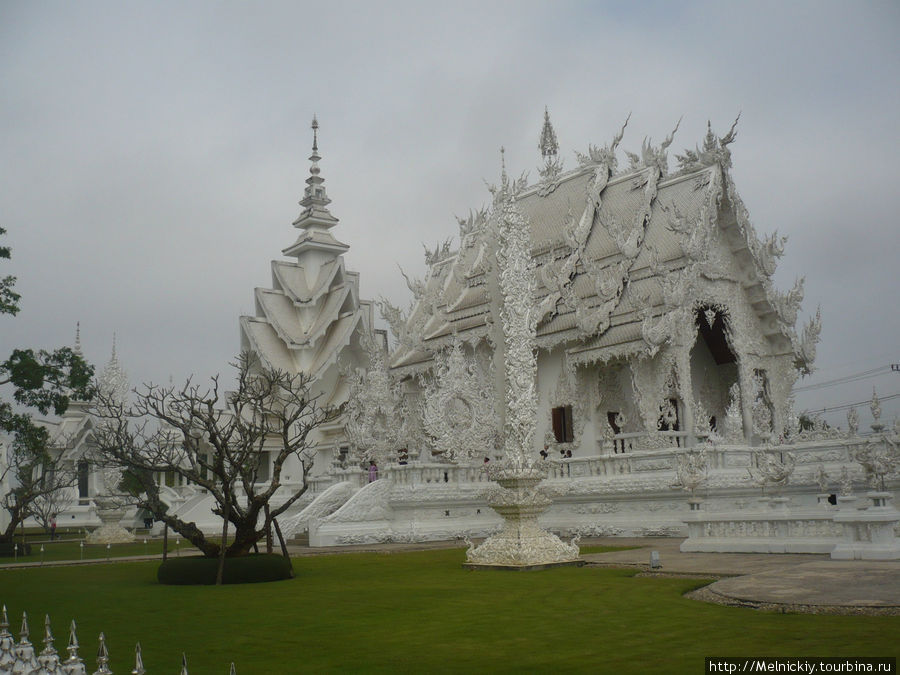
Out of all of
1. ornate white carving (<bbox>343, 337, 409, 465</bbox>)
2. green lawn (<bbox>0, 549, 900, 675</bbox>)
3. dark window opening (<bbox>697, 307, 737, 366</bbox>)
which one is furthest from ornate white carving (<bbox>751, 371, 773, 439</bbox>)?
green lawn (<bbox>0, 549, 900, 675</bbox>)

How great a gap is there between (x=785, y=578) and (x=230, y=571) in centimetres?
635

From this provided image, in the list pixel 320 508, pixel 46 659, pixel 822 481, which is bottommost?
pixel 46 659

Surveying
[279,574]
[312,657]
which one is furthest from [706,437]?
[312,657]

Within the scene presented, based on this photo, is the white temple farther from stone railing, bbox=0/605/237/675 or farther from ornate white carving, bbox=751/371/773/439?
stone railing, bbox=0/605/237/675

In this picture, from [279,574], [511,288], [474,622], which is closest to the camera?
[474,622]

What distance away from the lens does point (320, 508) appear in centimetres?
1947

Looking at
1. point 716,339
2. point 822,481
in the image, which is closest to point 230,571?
point 822,481

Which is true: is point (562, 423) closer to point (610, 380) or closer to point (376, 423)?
point (610, 380)

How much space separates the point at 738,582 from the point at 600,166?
58.1 ft

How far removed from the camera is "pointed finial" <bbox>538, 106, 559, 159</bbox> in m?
27.3

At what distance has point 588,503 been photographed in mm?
17656

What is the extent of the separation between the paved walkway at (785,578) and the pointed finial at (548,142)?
55.8 ft

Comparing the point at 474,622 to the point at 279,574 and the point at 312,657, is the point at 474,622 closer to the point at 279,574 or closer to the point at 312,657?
the point at 312,657

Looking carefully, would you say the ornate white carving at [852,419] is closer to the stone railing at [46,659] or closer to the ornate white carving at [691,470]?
the ornate white carving at [691,470]
